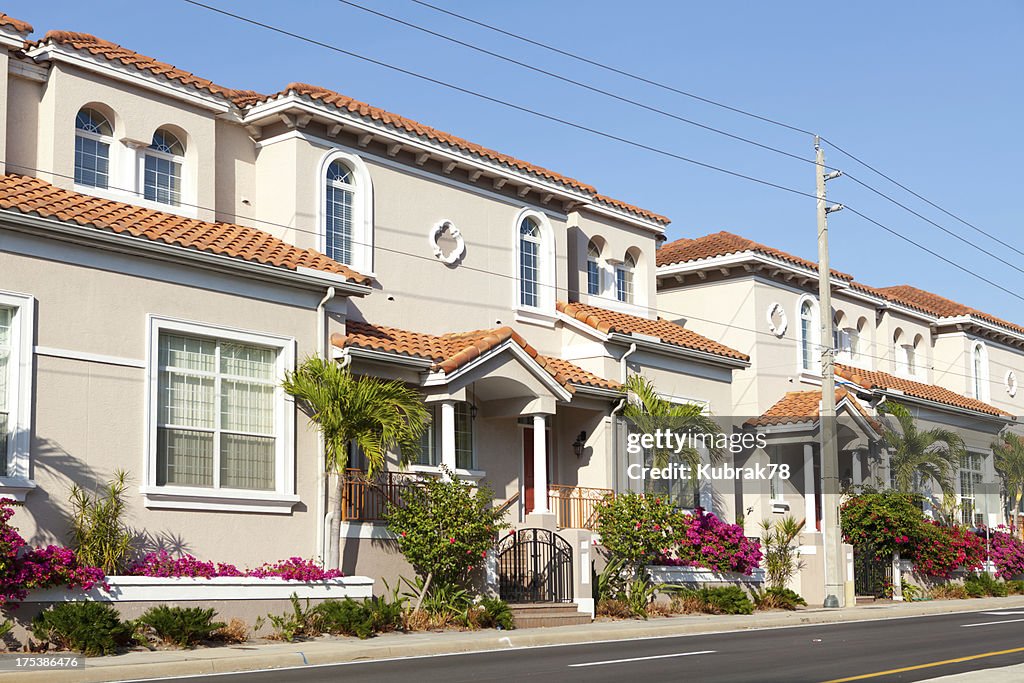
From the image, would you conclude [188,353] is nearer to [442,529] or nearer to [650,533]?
[442,529]

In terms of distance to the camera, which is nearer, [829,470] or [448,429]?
[448,429]

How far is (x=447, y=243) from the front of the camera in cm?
2647

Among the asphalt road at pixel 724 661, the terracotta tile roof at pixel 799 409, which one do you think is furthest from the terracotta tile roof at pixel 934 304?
the asphalt road at pixel 724 661

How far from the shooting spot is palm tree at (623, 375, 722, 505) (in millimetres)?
27922

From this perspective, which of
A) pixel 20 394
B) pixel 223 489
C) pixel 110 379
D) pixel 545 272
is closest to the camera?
pixel 20 394

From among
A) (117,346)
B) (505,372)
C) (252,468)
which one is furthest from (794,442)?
(117,346)

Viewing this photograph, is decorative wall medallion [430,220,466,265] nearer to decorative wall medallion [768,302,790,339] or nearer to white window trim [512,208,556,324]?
white window trim [512,208,556,324]

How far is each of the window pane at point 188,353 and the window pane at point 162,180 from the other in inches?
152

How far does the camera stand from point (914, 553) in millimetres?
34406

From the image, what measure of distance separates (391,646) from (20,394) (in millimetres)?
→ 6222

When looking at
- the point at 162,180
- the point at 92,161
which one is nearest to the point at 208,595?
the point at 92,161

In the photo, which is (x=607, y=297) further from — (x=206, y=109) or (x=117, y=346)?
(x=117, y=346)

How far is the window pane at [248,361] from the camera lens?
20.3 meters

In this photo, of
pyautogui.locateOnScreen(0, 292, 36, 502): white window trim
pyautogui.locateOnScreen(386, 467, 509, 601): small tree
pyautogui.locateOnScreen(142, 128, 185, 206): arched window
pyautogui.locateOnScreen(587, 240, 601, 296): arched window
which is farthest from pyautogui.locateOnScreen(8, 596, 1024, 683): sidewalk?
pyautogui.locateOnScreen(142, 128, 185, 206): arched window
